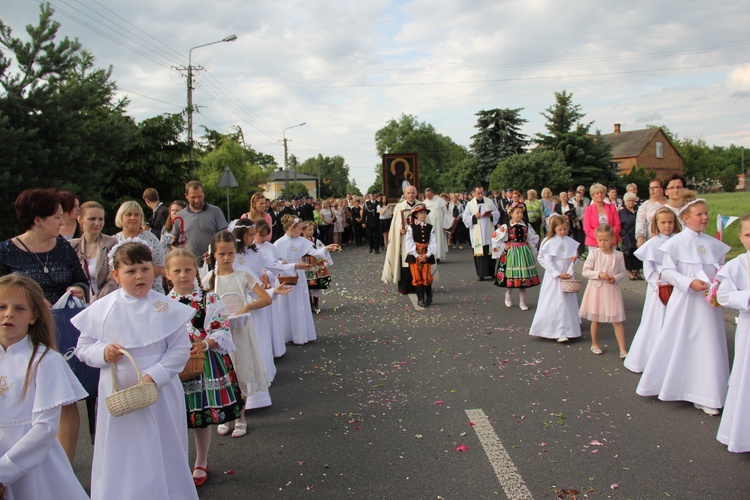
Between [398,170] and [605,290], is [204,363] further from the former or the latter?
[398,170]

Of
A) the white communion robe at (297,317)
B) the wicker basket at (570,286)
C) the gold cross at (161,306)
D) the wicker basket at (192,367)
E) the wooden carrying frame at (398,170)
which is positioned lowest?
the white communion robe at (297,317)

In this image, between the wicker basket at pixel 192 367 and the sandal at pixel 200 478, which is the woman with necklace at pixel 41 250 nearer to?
the wicker basket at pixel 192 367

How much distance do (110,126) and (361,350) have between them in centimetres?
1564

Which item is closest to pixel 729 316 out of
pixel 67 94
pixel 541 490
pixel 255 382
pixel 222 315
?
pixel 541 490

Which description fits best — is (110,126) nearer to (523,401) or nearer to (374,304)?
(374,304)

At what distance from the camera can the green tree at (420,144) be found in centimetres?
10412

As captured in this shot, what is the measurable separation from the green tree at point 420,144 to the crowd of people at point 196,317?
94499 millimetres

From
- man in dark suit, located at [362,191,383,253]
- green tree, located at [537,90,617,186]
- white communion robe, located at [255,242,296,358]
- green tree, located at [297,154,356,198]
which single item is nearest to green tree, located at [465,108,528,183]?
green tree, located at [537,90,617,186]

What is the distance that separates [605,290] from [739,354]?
296cm

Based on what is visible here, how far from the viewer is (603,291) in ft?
25.2

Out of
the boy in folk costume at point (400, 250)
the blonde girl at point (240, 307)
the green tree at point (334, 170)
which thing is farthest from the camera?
the green tree at point (334, 170)

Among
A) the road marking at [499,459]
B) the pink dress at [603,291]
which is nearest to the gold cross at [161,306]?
the road marking at [499,459]

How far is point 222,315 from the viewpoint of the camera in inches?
183

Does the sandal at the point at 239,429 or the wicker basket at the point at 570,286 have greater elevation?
the wicker basket at the point at 570,286
